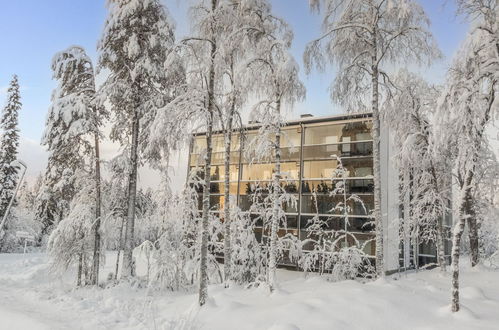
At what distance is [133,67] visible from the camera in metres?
16.4

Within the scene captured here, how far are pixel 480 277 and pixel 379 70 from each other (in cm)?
1158

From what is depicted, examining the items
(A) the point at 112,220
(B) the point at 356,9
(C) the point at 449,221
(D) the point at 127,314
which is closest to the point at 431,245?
(C) the point at 449,221

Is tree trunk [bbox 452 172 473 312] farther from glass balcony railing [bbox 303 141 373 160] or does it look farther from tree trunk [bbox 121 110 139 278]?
glass balcony railing [bbox 303 141 373 160]

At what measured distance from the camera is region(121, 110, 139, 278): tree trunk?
15438mm

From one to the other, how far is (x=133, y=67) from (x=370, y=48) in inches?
394

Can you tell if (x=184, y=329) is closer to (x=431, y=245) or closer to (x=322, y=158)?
(x=322, y=158)

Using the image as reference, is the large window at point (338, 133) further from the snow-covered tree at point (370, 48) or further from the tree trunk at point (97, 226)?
the tree trunk at point (97, 226)

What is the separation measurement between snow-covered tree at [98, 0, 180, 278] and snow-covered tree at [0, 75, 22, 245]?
25437 mm

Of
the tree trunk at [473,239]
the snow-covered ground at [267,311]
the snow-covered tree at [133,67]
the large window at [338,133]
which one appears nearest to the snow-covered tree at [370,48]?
the snow-covered ground at [267,311]

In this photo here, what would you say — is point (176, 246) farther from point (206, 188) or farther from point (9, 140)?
point (9, 140)

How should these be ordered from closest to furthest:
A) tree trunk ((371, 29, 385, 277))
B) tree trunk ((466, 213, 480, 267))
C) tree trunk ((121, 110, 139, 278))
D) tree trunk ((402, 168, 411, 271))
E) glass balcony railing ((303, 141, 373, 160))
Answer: tree trunk ((371, 29, 385, 277)), tree trunk ((121, 110, 139, 278)), tree trunk ((402, 168, 411, 271)), tree trunk ((466, 213, 480, 267)), glass balcony railing ((303, 141, 373, 160))

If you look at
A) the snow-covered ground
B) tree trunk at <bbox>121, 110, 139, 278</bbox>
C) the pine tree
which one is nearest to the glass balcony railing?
the snow-covered ground

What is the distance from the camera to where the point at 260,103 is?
40.7 ft

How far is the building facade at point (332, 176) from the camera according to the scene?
2322 cm
